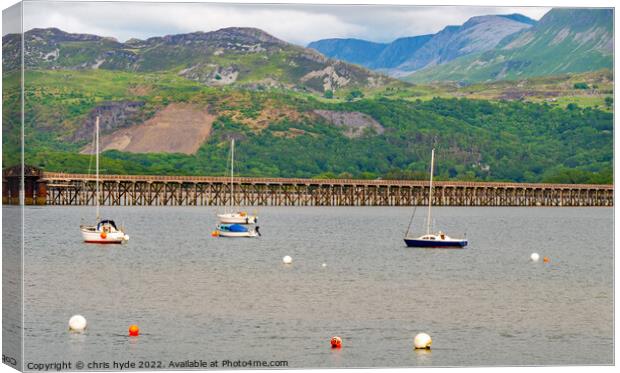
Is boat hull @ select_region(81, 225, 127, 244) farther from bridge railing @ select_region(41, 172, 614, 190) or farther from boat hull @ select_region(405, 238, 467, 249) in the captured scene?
bridge railing @ select_region(41, 172, 614, 190)

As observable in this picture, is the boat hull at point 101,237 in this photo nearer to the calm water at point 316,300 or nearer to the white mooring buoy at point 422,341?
the calm water at point 316,300

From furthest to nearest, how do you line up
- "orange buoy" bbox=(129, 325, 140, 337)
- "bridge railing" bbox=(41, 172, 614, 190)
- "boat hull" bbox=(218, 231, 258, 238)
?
"bridge railing" bbox=(41, 172, 614, 190)
"boat hull" bbox=(218, 231, 258, 238)
"orange buoy" bbox=(129, 325, 140, 337)

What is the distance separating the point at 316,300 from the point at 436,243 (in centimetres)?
3312

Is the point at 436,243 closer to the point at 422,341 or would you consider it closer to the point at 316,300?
the point at 316,300

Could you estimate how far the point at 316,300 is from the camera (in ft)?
157

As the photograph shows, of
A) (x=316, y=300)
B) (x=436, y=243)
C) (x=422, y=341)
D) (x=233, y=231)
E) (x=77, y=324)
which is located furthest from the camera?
(x=233, y=231)

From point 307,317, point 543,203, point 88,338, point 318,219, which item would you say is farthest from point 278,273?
point 543,203

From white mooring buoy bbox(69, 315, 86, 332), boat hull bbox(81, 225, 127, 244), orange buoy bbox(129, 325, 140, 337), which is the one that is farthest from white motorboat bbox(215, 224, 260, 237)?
orange buoy bbox(129, 325, 140, 337)

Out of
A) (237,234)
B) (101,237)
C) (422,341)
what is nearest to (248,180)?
(237,234)

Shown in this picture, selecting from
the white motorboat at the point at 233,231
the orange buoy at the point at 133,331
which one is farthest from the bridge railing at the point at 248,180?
the orange buoy at the point at 133,331

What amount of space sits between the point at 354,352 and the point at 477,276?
27.8 m

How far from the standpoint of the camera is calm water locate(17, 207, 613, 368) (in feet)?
113

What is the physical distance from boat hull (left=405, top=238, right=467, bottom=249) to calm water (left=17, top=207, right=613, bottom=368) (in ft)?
3.60

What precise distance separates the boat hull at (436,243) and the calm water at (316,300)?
3.60 ft
